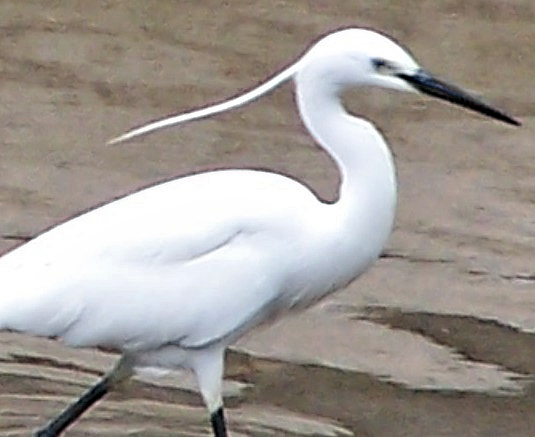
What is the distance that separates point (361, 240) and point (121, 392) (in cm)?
94

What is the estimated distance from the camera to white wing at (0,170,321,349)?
12.6ft

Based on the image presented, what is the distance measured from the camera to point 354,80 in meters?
3.76

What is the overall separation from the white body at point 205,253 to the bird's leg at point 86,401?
7.3 inches

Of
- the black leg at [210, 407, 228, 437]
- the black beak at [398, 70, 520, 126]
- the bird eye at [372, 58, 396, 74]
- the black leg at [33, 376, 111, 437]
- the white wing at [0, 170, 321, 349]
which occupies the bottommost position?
the black leg at [210, 407, 228, 437]

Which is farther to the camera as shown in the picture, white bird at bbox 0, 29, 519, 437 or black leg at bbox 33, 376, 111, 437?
black leg at bbox 33, 376, 111, 437

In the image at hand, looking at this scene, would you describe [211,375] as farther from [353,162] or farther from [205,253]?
[353,162]

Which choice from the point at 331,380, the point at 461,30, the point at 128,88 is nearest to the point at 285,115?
the point at 128,88

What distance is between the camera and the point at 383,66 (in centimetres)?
373

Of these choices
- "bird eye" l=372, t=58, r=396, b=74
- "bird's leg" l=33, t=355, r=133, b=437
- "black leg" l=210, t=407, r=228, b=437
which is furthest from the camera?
"bird's leg" l=33, t=355, r=133, b=437

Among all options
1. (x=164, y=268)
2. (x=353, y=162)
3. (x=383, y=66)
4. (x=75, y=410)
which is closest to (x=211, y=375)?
(x=164, y=268)

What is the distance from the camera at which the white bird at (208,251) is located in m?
3.82

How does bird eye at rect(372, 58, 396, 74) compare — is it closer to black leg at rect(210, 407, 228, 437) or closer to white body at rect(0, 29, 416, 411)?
white body at rect(0, 29, 416, 411)

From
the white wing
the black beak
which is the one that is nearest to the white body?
the white wing

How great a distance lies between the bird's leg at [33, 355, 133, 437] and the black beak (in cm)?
90
